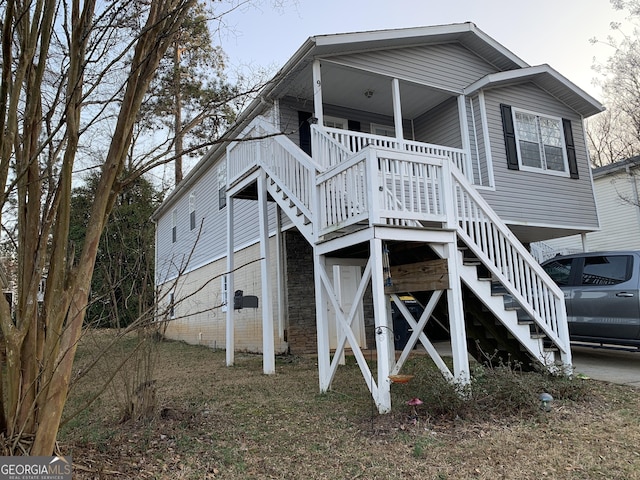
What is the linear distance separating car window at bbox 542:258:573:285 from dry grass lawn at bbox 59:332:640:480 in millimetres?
2513

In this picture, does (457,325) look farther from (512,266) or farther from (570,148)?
(570,148)

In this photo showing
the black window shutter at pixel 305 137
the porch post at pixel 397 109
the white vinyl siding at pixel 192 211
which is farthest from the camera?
the white vinyl siding at pixel 192 211

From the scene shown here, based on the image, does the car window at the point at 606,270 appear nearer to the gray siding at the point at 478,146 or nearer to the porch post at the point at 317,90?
the gray siding at the point at 478,146

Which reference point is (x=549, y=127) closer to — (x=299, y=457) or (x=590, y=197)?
(x=590, y=197)

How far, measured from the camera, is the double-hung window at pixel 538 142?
432 inches

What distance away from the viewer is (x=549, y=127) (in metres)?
11.8

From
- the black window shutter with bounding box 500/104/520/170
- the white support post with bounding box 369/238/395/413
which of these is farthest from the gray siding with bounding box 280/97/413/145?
the white support post with bounding box 369/238/395/413

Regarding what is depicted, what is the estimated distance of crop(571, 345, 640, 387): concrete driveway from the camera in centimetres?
652

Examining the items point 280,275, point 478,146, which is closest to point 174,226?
point 280,275

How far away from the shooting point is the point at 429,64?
413 inches

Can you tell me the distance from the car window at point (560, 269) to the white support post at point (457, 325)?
151 inches

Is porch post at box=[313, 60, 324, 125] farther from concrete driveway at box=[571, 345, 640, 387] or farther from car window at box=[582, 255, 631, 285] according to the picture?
concrete driveway at box=[571, 345, 640, 387]

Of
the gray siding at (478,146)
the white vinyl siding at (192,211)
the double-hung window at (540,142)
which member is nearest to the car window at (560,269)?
the gray siding at (478,146)

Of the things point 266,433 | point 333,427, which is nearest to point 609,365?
point 333,427
